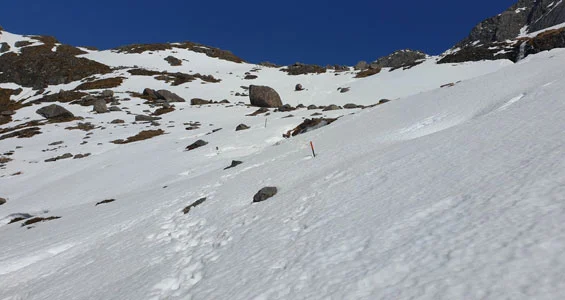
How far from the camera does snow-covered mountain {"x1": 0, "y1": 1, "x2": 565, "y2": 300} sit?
15.9ft

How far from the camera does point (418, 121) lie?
19.1m

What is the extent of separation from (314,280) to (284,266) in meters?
1.12

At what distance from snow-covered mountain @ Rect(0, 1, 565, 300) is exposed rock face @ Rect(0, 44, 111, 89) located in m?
57.0

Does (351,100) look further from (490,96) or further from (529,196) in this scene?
(529,196)

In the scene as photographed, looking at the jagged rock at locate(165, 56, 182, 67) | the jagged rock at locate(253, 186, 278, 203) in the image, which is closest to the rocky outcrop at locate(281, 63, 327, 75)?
the jagged rock at locate(165, 56, 182, 67)

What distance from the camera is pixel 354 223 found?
746cm

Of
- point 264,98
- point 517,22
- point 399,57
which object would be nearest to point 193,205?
point 264,98

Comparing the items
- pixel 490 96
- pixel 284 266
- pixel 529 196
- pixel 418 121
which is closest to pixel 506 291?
pixel 529 196

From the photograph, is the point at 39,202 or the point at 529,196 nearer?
the point at 529,196

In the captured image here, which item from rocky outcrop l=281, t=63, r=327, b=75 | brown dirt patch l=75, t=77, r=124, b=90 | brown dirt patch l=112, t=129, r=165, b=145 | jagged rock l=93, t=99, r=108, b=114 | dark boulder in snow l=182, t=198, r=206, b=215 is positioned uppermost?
brown dirt patch l=75, t=77, r=124, b=90

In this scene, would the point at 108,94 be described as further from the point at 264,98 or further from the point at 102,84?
the point at 264,98

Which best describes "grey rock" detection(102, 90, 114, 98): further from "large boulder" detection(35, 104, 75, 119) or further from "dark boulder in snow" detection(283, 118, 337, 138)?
"dark boulder in snow" detection(283, 118, 337, 138)

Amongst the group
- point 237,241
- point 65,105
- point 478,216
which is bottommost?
point 237,241

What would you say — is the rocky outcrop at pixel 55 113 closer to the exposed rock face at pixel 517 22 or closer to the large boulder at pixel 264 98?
the large boulder at pixel 264 98
